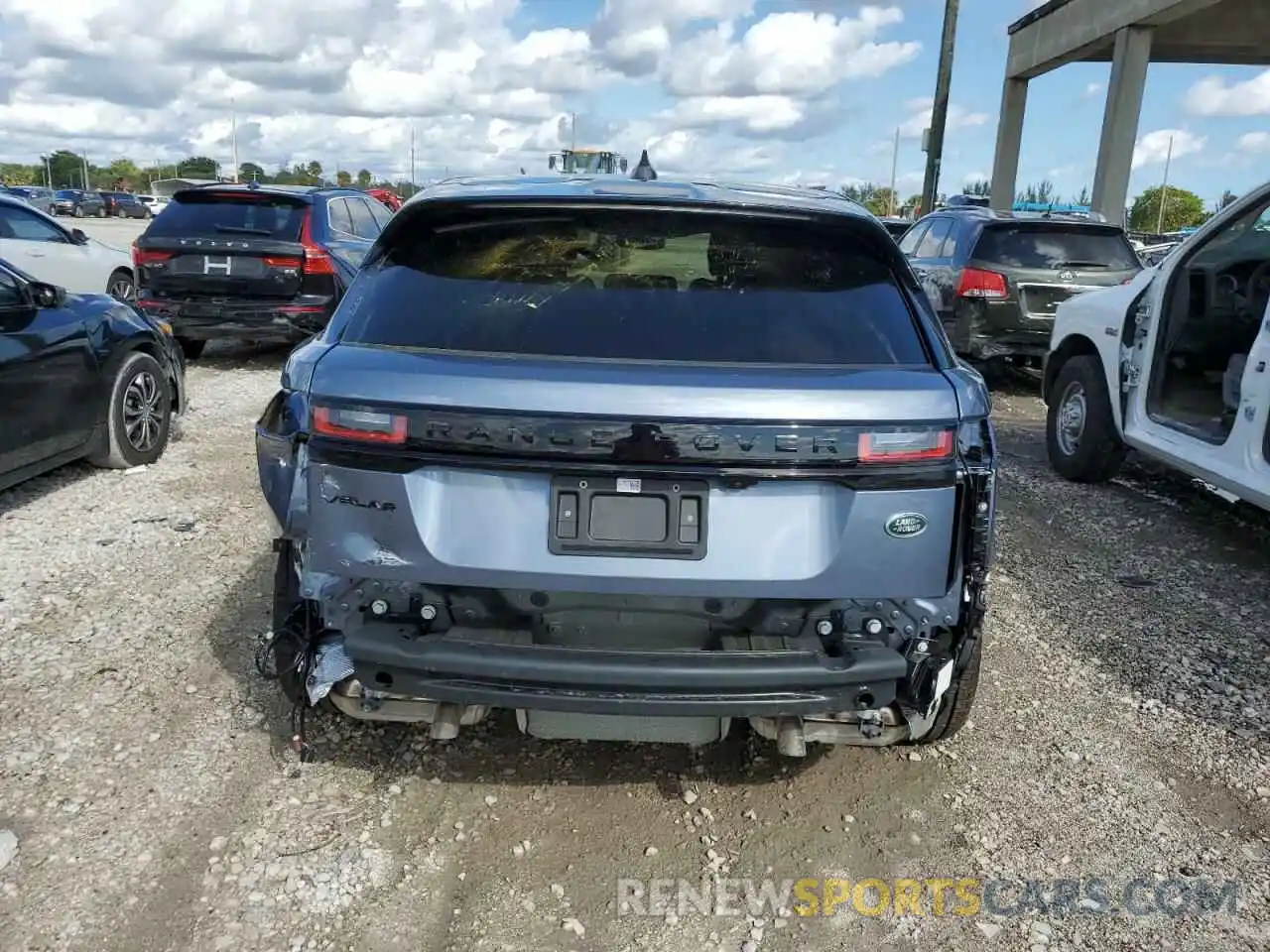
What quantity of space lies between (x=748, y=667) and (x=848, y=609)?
0.32m

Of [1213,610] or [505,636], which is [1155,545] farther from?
[505,636]

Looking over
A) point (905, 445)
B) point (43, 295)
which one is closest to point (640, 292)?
point (905, 445)

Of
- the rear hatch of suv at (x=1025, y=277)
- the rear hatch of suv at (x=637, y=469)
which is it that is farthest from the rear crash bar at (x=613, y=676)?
the rear hatch of suv at (x=1025, y=277)

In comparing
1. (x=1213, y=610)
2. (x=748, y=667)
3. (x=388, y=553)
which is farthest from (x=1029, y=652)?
(x=388, y=553)

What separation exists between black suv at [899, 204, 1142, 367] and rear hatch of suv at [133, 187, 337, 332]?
5638 millimetres

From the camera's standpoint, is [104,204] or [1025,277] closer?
[1025,277]

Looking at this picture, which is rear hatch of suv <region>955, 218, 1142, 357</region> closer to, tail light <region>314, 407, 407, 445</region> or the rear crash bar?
the rear crash bar

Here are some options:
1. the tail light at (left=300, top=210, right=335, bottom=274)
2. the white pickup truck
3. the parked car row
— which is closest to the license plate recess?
the white pickup truck

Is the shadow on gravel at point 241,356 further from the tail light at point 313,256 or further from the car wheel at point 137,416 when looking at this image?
the car wheel at point 137,416

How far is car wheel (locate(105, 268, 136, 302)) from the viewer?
11289 millimetres

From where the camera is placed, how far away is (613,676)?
245 centimetres

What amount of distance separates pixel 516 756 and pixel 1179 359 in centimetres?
471

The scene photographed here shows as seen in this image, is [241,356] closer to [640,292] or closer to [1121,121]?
[640,292]

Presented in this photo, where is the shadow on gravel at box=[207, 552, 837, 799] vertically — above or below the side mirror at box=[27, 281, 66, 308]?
below
